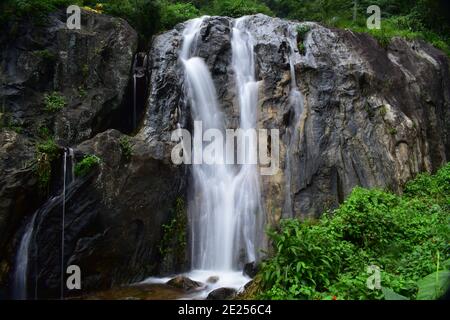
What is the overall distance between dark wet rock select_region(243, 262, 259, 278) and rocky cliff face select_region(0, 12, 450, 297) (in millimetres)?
1549

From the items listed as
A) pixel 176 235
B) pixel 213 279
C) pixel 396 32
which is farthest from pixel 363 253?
pixel 396 32

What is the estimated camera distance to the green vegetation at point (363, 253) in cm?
532

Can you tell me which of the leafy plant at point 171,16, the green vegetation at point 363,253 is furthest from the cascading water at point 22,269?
the leafy plant at point 171,16

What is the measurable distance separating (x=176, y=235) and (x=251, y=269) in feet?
6.86

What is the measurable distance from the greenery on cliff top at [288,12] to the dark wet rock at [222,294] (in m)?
6.41

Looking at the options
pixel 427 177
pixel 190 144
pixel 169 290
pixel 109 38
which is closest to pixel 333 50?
pixel 427 177

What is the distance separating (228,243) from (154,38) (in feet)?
22.9

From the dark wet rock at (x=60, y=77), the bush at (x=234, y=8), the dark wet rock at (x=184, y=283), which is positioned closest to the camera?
the dark wet rock at (x=184, y=283)

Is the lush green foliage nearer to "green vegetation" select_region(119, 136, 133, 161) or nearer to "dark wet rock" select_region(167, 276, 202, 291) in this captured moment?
"green vegetation" select_region(119, 136, 133, 161)

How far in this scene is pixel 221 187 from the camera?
34.6ft

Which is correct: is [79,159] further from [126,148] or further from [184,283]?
[184,283]

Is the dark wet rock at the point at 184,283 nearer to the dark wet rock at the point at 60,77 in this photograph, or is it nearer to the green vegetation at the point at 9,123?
the dark wet rock at the point at 60,77

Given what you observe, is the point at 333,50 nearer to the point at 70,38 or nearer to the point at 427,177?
the point at 427,177

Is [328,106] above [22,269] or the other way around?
above
